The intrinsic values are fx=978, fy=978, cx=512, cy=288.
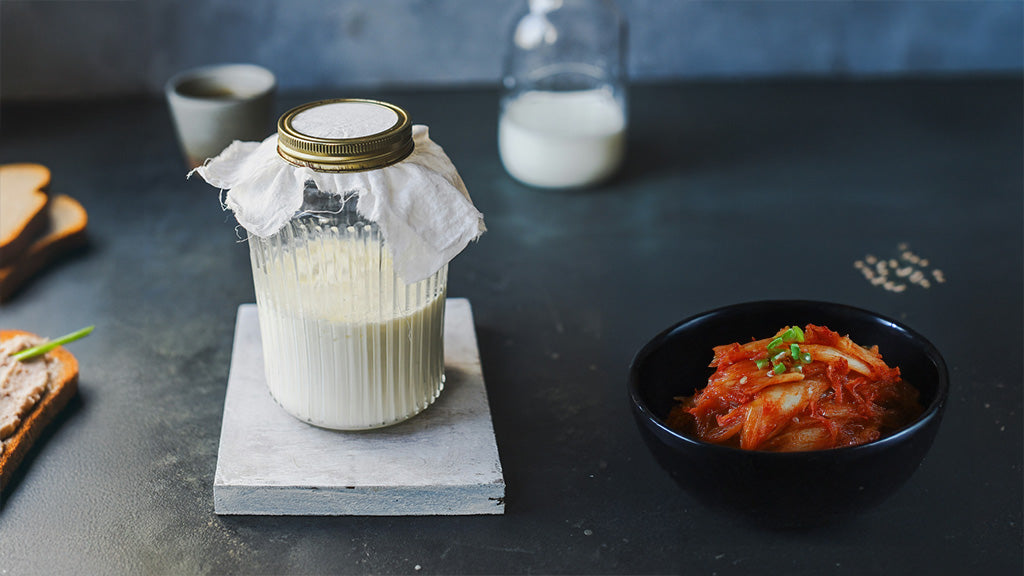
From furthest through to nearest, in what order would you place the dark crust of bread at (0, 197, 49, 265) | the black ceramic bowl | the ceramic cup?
the ceramic cup → the dark crust of bread at (0, 197, 49, 265) → the black ceramic bowl

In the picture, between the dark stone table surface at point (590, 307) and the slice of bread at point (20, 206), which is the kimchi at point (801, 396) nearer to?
the dark stone table surface at point (590, 307)

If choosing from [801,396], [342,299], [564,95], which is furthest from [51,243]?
[801,396]

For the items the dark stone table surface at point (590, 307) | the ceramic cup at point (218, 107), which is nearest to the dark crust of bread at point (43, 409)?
the dark stone table surface at point (590, 307)

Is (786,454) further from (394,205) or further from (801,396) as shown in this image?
(394,205)

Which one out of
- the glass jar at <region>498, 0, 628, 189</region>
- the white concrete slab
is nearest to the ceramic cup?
the glass jar at <region>498, 0, 628, 189</region>

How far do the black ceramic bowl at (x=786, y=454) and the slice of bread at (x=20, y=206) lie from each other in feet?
2.62

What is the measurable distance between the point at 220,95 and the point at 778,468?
3.53ft

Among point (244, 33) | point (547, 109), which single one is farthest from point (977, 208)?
point (244, 33)

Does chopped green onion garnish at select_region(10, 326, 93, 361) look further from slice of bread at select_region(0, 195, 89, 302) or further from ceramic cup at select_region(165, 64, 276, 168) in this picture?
ceramic cup at select_region(165, 64, 276, 168)

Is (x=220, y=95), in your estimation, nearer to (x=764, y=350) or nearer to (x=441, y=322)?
(x=441, y=322)

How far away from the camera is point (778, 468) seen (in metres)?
0.72

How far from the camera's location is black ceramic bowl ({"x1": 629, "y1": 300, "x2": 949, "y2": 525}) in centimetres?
72

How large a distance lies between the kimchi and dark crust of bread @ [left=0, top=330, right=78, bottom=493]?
603mm

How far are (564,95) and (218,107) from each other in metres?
0.51
